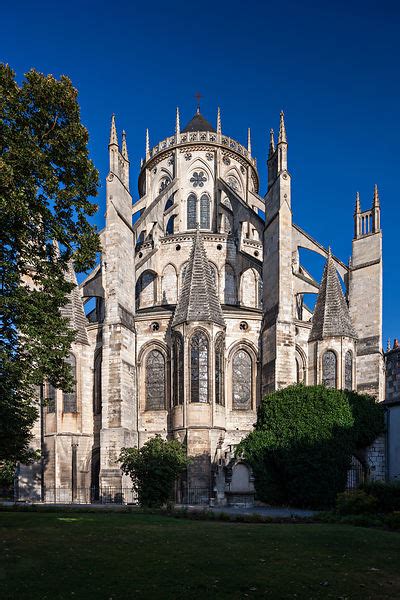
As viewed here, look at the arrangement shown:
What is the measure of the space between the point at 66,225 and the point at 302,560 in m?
9.77

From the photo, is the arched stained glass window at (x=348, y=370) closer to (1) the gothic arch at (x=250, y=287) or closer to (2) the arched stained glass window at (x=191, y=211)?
(1) the gothic arch at (x=250, y=287)

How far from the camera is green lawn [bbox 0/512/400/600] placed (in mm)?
8047

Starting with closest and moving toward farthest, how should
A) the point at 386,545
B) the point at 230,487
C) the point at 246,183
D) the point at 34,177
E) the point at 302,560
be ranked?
the point at 302,560 < the point at 386,545 < the point at 34,177 < the point at 230,487 < the point at 246,183

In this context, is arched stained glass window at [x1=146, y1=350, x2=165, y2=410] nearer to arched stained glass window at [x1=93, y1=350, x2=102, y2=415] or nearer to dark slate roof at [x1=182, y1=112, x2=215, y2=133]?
arched stained glass window at [x1=93, y1=350, x2=102, y2=415]

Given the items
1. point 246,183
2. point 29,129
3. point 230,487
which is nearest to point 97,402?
point 230,487

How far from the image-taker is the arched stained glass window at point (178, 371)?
88.3 ft

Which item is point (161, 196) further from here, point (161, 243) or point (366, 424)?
point (366, 424)

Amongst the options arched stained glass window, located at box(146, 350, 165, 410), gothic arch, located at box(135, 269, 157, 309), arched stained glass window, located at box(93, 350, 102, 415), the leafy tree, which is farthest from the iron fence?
gothic arch, located at box(135, 269, 157, 309)

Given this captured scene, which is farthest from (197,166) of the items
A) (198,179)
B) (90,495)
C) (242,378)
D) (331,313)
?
(90,495)

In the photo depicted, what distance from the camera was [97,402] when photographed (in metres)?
28.7


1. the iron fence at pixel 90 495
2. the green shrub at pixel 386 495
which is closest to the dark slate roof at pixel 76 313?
the iron fence at pixel 90 495

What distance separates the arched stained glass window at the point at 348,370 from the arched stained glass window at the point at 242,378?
4893 millimetres

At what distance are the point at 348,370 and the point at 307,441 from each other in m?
6.40

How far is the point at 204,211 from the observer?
41.4 metres
